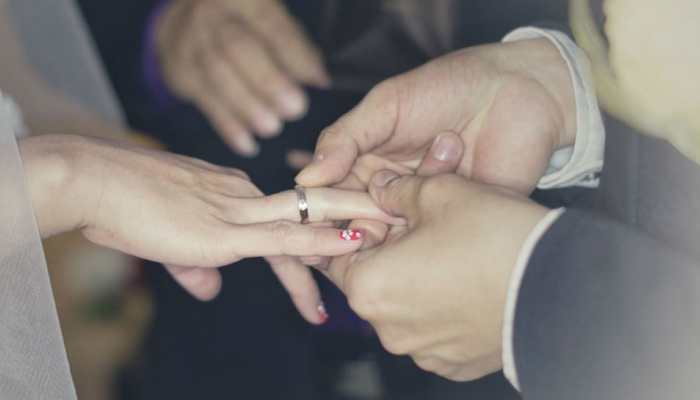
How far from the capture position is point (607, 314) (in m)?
0.58

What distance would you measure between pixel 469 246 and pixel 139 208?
30 cm

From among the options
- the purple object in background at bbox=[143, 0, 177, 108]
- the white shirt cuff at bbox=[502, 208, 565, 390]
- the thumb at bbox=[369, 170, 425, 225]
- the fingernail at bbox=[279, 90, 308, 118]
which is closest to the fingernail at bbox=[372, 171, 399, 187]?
the thumb at bbox=[369, 170, 425, 225]

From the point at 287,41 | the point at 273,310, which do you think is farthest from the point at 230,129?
the point at 273,310

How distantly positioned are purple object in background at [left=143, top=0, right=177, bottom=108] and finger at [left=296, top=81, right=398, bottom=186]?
22.4 inches

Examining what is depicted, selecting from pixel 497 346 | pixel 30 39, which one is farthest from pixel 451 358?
pixel 30 39

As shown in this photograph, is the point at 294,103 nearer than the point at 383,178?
No

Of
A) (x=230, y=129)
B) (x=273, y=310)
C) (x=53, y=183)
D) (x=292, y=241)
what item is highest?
(x=53, y=183)

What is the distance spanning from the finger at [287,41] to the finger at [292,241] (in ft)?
1.60

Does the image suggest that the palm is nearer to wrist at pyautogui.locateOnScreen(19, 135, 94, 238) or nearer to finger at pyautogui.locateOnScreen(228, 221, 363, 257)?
finger at pyautogui.locateOnScreen(228, 221, 363, 257)

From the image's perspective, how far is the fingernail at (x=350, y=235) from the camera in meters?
0.79

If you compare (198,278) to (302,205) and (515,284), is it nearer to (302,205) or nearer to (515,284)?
(302,205)

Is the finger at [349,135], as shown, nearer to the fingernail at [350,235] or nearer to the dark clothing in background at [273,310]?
the fingernail at [350,235]

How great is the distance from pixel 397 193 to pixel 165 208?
0.22 metres

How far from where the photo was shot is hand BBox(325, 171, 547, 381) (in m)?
0.66
